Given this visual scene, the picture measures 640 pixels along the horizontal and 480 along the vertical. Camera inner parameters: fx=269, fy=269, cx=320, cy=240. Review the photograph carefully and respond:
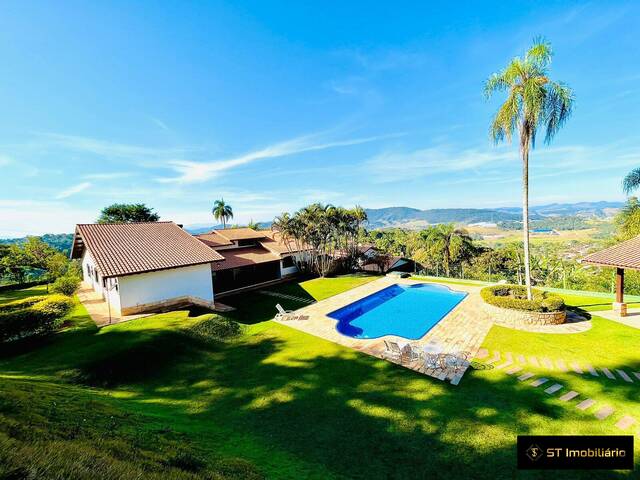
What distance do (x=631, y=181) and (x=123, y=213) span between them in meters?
61.1

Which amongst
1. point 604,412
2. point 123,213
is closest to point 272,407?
point 604,412

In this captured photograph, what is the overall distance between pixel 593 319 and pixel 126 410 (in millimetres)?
19341

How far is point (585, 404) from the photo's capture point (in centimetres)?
729

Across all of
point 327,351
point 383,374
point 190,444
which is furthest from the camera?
point 327,351

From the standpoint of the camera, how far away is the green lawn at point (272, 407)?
15.0 feet

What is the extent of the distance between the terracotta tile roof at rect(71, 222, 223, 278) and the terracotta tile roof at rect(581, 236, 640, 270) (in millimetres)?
21227

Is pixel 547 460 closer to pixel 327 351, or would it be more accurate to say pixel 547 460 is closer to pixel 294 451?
pixel 294 451

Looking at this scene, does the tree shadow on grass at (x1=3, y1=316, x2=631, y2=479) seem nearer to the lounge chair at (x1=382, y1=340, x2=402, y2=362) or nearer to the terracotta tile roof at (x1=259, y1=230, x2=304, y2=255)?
the lounge chair at (x1=382, y1=340, x2=402, y2=362)

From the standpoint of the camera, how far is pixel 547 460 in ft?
18.3

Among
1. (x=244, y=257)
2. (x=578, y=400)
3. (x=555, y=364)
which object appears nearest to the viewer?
(x=578, y=400)

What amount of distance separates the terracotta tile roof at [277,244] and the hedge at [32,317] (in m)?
16.5

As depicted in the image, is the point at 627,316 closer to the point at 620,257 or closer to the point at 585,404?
the point at 620,257

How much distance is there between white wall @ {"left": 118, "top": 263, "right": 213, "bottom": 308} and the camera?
14.9 meters

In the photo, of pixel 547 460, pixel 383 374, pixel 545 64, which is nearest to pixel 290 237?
pixel 383 374
